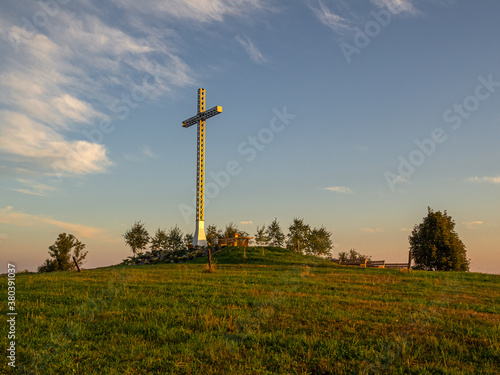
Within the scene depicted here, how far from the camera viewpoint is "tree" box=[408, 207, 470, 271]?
54969 millimetres

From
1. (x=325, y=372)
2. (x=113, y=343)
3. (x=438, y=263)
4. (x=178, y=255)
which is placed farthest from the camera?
(x=438, y=263)

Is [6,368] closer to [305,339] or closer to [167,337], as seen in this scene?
[167,337]

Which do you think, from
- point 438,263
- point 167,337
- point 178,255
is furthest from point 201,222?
point 167,337

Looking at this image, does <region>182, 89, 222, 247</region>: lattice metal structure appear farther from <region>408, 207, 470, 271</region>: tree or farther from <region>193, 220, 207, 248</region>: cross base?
<region>408, 207, 470, 271</region>: tree

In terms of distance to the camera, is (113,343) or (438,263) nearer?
(113,343)

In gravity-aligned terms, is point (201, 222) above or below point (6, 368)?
above

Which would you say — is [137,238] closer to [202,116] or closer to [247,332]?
[202,116]

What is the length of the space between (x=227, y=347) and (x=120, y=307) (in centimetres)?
558

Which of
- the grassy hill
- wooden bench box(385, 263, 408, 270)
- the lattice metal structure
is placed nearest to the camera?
the grassy hill

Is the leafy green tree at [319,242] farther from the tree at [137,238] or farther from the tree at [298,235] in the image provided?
the tree at [137,238]

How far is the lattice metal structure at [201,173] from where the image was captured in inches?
2030

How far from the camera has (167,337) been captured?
32.0 ft

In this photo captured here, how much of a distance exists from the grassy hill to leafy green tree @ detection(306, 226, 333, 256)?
53.5 m

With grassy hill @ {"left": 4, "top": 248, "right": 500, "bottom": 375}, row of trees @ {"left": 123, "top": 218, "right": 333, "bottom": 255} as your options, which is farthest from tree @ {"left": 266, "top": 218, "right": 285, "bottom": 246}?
grassy hill @ {"left": 4, "top": 248, "right": 500, "bottom": 375}
